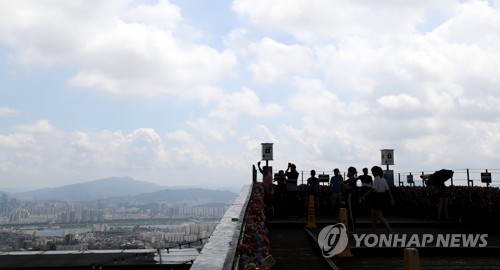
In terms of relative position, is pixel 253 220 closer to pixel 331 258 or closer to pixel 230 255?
pixel 331 258

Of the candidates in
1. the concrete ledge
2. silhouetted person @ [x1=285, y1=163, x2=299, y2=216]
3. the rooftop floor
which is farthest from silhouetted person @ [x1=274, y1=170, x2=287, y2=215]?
the concrete ledge

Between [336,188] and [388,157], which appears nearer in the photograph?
[336,188]

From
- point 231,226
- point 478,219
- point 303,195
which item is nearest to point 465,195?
point 478,219

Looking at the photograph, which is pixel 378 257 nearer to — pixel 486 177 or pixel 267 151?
pixel 267 151

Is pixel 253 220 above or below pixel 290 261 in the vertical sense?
above

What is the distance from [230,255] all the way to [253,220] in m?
4.83

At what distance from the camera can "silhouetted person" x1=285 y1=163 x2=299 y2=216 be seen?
16.1 meters

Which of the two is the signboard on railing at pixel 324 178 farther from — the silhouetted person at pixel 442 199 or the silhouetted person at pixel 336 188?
the silhouetted person at pixel 442 199

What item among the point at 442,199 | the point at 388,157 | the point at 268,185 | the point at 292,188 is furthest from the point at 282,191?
the point at 388,157

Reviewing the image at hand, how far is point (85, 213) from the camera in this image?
196250mm

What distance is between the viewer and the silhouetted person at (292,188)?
16125mm

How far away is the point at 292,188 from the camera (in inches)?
651

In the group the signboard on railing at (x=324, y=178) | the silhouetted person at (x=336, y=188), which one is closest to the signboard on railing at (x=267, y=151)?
the signboard on railing at (x=324, y=178)

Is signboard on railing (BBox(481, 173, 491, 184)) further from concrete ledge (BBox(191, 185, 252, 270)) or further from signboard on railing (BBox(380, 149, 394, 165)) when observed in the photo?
concrete ledge (BBox(191, 185, 252, 270))
